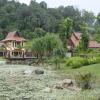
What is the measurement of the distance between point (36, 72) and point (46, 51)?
27.7 metres

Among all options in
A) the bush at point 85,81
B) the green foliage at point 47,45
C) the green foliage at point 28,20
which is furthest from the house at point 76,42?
the bush at point 85,81

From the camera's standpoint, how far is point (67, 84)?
66.9 ft

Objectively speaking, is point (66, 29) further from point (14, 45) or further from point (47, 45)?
point (14, 45)

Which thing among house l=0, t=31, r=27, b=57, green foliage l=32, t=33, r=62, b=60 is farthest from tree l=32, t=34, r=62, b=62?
house l=0, t=31, r=27, b=57

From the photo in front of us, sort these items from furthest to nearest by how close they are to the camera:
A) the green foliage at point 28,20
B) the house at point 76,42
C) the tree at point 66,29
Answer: the green foliage at point 28,20 < the house at point 76,42 < the tree at point 66,29

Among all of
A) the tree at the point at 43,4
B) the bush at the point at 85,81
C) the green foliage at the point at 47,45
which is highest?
the tree at the point at 43,4

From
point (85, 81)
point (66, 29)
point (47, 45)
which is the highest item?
point (66, 29)

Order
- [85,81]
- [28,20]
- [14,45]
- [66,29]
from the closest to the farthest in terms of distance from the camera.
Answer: [85,81], [66,29], [14,45], [28,20]

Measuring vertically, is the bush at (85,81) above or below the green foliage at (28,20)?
below

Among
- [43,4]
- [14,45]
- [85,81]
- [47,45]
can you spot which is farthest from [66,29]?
[43,4]

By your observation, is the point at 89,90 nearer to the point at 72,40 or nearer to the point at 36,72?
the point at 36,72

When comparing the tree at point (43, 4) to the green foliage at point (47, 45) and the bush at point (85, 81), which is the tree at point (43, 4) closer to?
the green foliage at point (47, 45)

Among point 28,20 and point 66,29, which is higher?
point 28,20

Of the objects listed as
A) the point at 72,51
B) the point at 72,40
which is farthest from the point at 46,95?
the point at 72,40
